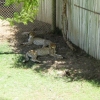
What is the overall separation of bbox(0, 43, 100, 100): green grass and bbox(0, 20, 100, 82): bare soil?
14.7 inches

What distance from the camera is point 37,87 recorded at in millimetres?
7277

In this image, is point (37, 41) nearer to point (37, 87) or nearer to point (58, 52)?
point (58, 52)

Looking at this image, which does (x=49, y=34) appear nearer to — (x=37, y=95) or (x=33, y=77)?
(x=33, y=77)

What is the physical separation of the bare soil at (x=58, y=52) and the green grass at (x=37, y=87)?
0.37m

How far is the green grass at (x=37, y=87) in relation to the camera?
6.79 metres

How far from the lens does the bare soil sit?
Result: 7996 millimetres

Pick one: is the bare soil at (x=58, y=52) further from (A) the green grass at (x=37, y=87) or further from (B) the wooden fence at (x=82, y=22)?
(A) the green grass at (x=37, y=87)

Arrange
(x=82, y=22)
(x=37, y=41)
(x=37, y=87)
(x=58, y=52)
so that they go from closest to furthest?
(x=37, y=87), (x=82, y=22), (x=58, y=52), (x=37, y=41)

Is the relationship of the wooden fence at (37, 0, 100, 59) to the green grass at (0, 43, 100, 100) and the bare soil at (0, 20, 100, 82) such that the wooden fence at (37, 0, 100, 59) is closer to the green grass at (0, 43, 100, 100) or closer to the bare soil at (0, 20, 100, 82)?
the bare soil at (0, 20, 100, 82)

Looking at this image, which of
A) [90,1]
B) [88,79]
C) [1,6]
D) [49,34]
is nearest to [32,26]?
[49,34]

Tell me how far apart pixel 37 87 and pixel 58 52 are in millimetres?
Answer: 2451

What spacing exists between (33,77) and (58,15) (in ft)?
13.5

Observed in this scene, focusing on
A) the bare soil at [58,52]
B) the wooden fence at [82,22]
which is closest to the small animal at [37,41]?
the bare soil at [58,52]

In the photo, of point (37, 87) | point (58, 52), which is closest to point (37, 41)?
point (58, 52)
